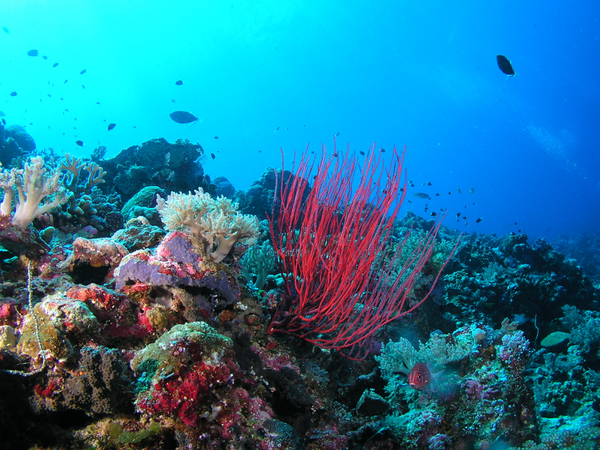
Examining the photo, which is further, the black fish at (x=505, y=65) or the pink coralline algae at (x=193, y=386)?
the black fish at (x=505, y=65)

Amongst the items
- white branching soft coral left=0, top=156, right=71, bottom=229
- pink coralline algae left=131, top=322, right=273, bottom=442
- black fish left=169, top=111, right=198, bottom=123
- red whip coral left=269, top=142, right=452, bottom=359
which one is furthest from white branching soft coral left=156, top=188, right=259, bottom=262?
black fish left=169, top=111, right=198, bottom=123

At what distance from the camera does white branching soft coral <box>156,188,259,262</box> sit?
8.75 feet

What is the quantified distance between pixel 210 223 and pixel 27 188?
2243 millimetres

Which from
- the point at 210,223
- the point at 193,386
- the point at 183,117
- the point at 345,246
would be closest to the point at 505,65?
the point at 345,246

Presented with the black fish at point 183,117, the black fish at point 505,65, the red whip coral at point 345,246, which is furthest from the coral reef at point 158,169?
the black fish at point 505,65

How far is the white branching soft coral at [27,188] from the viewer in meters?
2.87

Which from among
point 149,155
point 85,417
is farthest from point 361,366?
point 149,155

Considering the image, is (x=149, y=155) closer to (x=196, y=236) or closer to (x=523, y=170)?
(x=196, y=236)

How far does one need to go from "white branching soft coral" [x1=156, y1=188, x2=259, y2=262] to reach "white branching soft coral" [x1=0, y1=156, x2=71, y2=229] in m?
1.44

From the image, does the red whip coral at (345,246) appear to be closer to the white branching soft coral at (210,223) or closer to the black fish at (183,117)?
the white branching soft coral at (210,223)

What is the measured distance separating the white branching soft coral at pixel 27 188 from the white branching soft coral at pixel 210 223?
1.44 meters

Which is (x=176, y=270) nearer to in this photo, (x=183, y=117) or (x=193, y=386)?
(x=193, y=386)

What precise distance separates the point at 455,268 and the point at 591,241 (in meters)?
30.7

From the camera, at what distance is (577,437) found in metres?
2.86
